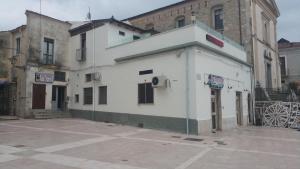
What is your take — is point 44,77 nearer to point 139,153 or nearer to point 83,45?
point 83,45

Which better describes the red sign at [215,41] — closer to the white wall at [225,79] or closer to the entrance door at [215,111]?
the white wall at [225,79]

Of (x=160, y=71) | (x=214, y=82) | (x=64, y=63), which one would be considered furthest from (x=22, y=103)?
(x=214, y=82)

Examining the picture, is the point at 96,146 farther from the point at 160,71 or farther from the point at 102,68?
the point at 102,68

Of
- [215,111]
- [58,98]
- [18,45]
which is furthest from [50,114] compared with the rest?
[215,111]

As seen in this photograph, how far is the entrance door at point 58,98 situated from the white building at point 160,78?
1.87 feet

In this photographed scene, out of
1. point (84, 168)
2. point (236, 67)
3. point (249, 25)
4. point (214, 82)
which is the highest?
point (249, 25)

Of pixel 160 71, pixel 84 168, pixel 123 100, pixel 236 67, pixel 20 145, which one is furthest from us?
pixel 236 67

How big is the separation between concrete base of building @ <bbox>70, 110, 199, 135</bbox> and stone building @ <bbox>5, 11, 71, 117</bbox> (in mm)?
3185

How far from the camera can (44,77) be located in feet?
59.7

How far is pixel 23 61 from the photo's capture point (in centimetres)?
1773

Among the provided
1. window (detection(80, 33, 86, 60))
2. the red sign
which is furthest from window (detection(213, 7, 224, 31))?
window (detection(80, 33, 86, 60))

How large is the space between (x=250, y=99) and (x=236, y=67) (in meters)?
3.27

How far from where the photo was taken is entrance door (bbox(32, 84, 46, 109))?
693 inches

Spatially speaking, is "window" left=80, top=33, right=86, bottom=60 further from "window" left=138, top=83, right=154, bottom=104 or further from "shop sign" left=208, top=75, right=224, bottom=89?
"shop sign" left=208, top=75, right=224, bottom=89
